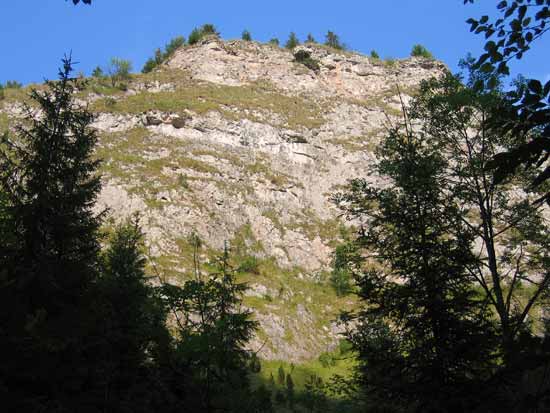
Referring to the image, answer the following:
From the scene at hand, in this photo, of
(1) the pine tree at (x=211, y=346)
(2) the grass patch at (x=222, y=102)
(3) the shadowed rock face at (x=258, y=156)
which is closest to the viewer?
(1) the pine tree at (x=211, y=346)

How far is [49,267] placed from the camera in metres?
7.60

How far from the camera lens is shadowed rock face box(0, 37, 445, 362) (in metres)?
26.0

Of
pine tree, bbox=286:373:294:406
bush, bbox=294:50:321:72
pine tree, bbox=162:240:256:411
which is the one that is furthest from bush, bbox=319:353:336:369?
bush, bbox=294:50:321:72

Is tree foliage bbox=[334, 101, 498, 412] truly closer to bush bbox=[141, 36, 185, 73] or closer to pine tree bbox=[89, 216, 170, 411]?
pine tree bbox=[89, 216, 170, 411]

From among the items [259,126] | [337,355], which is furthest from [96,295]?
[259,126]

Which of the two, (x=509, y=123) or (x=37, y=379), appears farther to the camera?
(x=37, y=379)

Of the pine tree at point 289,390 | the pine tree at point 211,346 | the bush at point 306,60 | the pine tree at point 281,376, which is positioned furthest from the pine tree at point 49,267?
the bush at point 306,60

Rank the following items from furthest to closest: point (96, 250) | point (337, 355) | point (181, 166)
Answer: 1. point (181, 166)
2. point (337, 355)
3. point (96, 250)

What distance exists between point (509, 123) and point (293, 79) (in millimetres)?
47490

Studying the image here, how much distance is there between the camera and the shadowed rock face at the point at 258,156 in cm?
2597

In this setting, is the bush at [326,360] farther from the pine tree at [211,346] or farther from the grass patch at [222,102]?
the grass patch at [222,102]

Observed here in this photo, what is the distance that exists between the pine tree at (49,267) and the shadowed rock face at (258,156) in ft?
39.0

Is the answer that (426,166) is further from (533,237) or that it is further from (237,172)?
(237,172)

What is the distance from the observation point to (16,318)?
6.88 m
